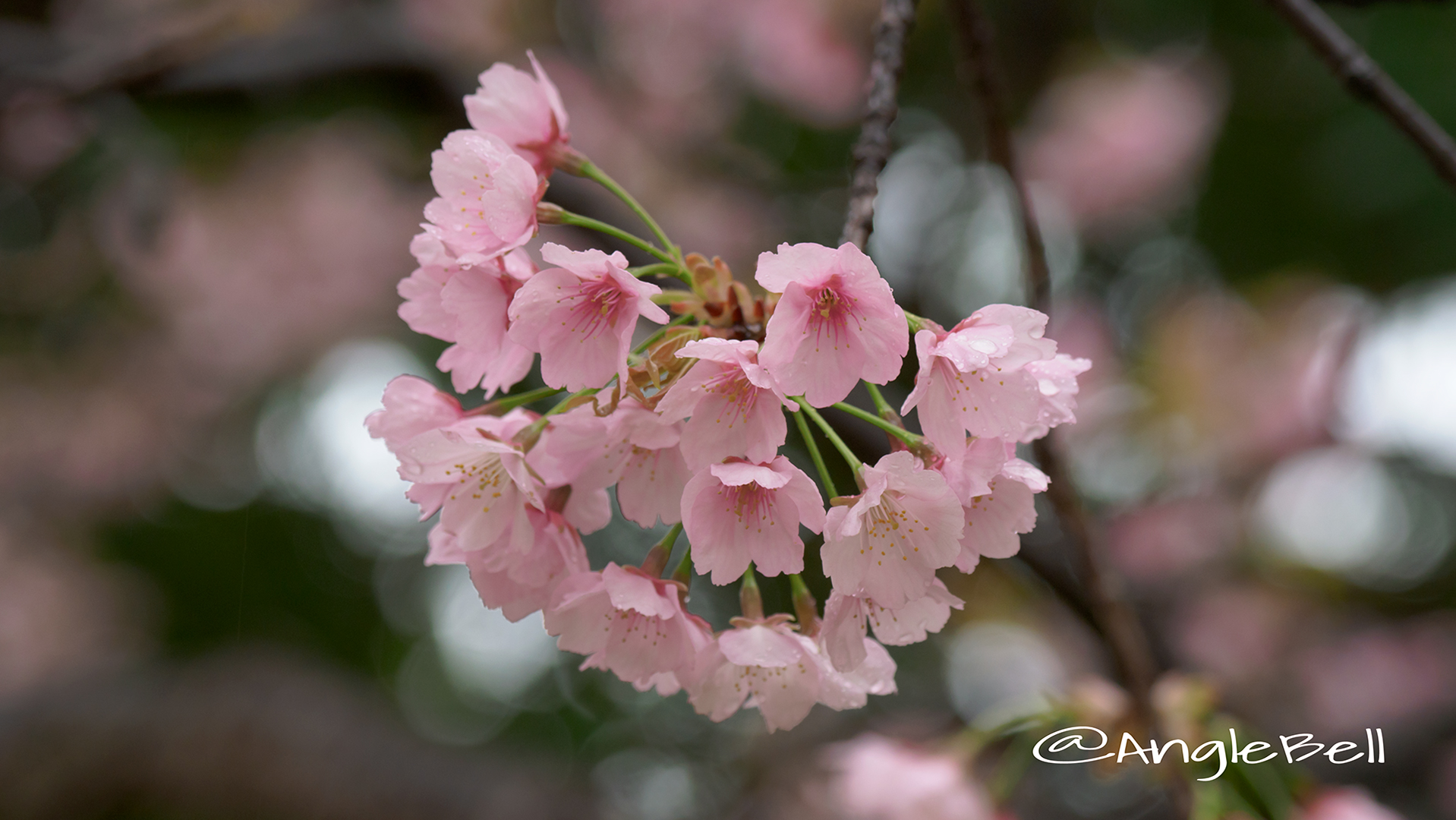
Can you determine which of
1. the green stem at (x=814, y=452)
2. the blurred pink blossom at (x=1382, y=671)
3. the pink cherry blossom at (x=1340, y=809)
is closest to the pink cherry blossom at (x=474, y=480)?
the green stem at (x=814, y=452)

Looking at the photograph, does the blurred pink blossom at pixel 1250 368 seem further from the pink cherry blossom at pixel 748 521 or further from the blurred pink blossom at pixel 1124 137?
the pink cherry blossom at pixel 748 521

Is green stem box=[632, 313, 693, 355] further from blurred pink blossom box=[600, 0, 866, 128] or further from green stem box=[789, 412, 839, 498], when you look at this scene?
blurred pink blossom box=[600, 0, 866, 128]

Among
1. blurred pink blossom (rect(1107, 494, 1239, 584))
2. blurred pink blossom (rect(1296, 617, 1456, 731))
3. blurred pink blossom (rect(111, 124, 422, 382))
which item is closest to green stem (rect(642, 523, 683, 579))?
blurred pink blossom (rect(1107, 494, 1239, 584))

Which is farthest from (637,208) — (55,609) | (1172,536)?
(55,609)

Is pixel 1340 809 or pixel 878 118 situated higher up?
pixel 878 118

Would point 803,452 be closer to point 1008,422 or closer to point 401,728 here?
point 1008,422

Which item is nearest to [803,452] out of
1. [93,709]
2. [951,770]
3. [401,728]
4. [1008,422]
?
[951,770]
